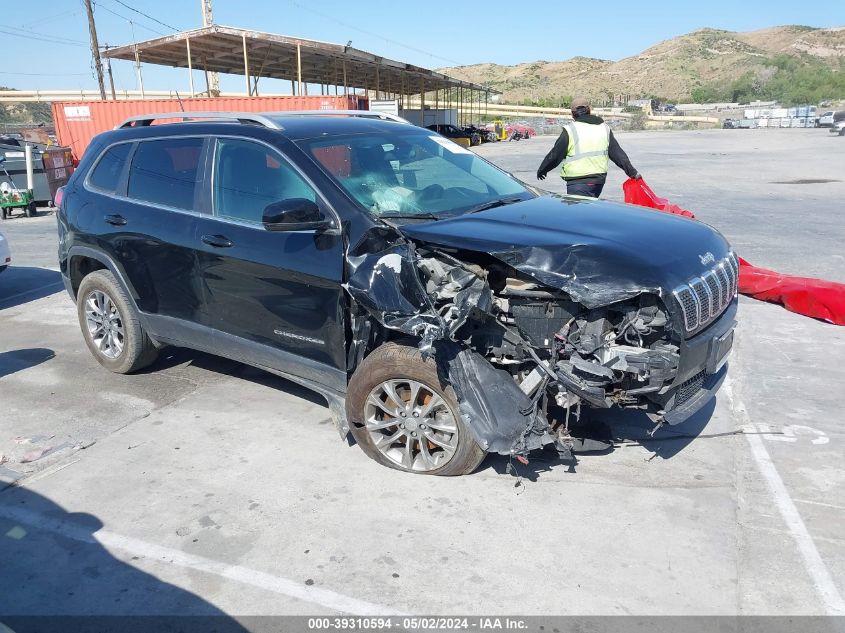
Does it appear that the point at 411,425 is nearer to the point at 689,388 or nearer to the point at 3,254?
the point at 689,388

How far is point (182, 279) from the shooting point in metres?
4.67

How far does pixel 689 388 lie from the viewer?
3615mm

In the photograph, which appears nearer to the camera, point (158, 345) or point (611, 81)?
point (158, 345)

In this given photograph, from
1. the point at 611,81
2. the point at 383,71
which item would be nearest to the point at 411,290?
the point at 383,71

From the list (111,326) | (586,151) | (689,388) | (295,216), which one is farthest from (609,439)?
(586,151)

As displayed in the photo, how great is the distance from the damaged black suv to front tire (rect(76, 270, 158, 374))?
14cm

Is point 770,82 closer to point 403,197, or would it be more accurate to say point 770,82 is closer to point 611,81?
point 611,81

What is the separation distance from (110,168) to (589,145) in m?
4.59

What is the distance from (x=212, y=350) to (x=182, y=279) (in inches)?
21.0

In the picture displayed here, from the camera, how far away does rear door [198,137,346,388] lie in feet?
12.9

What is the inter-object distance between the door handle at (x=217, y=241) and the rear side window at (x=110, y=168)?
1.26 metres

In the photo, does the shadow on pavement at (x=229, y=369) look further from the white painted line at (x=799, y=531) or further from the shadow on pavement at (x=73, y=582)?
the white painted line at (x=799, y=531)

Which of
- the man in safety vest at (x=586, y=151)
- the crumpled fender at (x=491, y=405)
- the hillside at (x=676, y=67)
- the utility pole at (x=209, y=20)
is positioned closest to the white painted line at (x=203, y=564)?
the crumpled fender at (x=491, y=405)

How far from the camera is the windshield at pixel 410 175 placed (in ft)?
13.4
